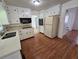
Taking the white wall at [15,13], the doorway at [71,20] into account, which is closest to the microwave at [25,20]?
the white wall at [15,13]

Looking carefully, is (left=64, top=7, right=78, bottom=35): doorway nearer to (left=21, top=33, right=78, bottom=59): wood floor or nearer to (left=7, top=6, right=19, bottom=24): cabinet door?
(left=21, top=33, right=78, bottom=59): wood floor

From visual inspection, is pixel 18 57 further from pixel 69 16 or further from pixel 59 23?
pixel 69 16

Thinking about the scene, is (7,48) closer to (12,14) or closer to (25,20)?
(12,14)

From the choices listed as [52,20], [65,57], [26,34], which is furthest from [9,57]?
[52,20]

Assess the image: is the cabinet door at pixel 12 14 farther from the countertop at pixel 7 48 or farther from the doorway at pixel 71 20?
the doorway at pixel 71 20

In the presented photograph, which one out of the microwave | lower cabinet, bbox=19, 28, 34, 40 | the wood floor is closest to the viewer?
the wood floor

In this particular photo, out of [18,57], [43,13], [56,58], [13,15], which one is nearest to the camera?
[18,57]

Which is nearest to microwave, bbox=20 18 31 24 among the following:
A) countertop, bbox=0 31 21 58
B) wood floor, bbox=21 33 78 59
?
wood floor, bbox=21 33 78 59

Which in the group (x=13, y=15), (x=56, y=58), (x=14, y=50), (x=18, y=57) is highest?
(x=13, y=15)

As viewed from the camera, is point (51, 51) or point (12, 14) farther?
point (12, 14)

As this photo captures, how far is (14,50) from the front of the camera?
1.16m

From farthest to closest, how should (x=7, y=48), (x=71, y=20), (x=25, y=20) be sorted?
(x=71, y=20), (x=25, y=20), (x=7, y=48)

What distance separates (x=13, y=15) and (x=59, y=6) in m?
2.95

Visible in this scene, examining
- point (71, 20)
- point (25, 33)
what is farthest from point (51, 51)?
point (71, 20)
